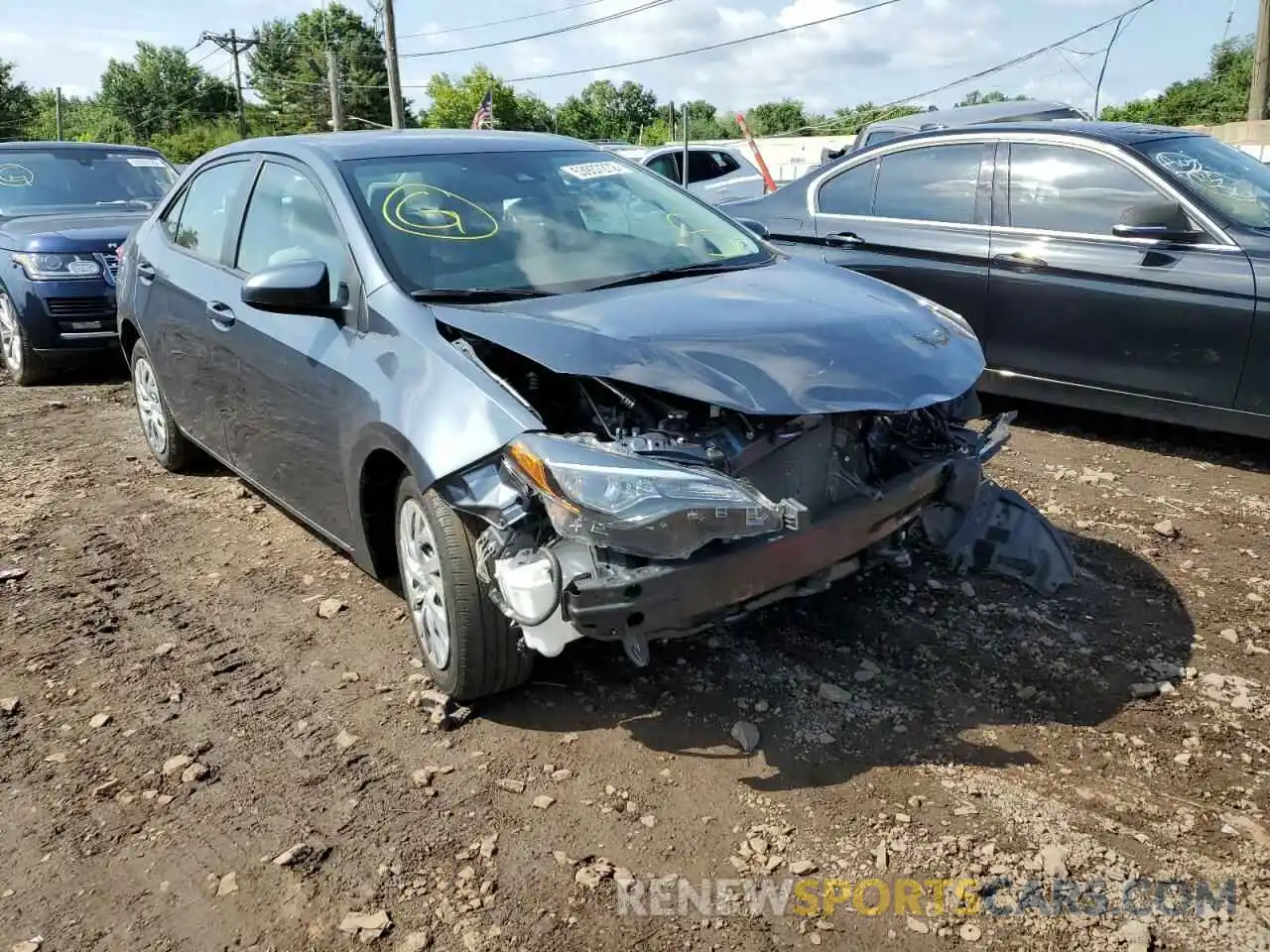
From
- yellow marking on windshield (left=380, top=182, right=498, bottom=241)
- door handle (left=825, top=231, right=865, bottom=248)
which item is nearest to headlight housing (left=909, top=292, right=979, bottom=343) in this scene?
yellow marking on windshield (left=380, top=182, right=498, bottom=241)

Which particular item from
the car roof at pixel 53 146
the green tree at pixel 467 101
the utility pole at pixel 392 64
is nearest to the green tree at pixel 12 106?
the green tree at pixel 467 101

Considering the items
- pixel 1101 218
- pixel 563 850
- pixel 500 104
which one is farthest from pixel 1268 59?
pixel 500 104

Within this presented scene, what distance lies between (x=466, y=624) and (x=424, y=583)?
363 mm

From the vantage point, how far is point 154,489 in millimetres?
5363

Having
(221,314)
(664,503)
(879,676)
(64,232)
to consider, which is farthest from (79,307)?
(879,676)

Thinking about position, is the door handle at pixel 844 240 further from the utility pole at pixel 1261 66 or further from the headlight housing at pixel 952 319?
the utility pole at pixel 1261 66

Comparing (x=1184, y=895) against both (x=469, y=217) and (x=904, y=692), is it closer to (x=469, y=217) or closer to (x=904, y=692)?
(x=904, y=692)

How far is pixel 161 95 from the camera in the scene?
238 ft

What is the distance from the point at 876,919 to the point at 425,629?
1627mm

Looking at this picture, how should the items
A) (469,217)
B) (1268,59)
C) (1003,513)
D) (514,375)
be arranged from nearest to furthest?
(514,375), (469,217), (1003,513), (1268,59)

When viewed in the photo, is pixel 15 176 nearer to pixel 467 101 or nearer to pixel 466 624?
pixel 466 624

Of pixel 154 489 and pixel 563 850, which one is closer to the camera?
pixel 563 850

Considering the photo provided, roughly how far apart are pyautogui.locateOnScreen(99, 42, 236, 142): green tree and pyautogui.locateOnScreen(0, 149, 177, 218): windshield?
71.3m

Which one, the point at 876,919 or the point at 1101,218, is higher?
the point at 1101,218
